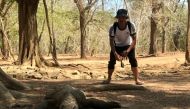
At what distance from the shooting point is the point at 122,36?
376 inches

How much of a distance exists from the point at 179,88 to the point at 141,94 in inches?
57.1

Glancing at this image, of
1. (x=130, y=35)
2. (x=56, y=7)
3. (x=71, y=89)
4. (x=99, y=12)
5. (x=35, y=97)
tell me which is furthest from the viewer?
(x=56, y=7)

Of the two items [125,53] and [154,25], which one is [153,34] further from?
[125,53]

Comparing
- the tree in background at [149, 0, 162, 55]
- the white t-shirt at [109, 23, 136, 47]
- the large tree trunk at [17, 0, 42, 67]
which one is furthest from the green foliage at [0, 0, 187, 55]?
the white t-shirt at [109, 23, 136, 47]

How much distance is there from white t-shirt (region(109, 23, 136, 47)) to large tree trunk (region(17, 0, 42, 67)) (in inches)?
306

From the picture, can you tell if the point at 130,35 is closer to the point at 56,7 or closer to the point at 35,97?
the point at 35,97

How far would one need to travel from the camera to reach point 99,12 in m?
39.7

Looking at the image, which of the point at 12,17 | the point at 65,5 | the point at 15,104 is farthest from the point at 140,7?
the point at 15,104

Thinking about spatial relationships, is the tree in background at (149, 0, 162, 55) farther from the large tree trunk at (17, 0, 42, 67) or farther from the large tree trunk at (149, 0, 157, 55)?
the large tree trunk at (17, 0, 42, 67)

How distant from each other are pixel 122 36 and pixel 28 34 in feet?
26.2

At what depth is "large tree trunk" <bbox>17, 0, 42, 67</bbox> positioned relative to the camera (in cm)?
1697

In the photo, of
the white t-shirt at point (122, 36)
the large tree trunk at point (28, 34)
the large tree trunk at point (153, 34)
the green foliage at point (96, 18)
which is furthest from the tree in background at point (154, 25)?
the white t-shirt at point (122, 36)

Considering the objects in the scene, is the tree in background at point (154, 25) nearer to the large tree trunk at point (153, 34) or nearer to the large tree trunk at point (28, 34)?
the large tree trunk at point (153, 34)

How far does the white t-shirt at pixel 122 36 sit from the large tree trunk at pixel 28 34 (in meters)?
7.78
